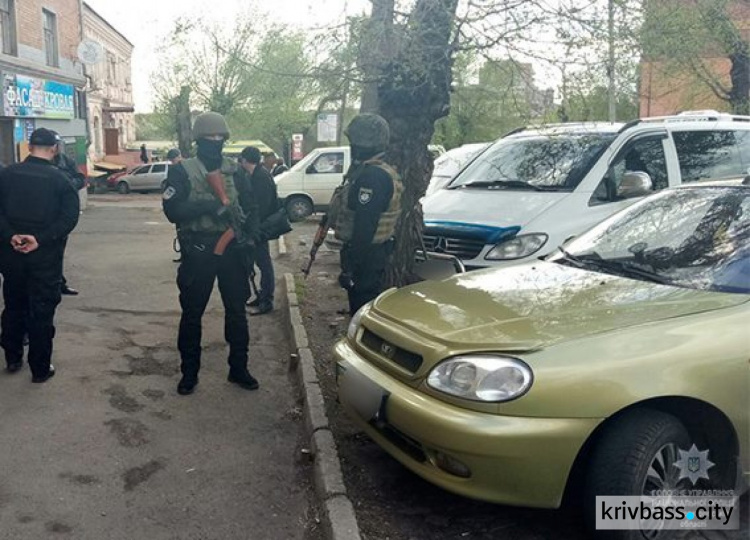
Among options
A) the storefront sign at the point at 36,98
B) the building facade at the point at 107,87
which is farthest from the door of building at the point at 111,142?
the storefront sign at the point at 36,98

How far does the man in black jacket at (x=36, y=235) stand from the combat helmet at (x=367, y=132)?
207 centimetres

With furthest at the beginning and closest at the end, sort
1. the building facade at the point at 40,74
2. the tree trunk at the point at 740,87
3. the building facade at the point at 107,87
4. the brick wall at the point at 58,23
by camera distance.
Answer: the building facade at the point at 107,87 < the brick wall at the point at 58,23 < the building facade at the point at 40,74 < the tree trunk at the point at 740,87

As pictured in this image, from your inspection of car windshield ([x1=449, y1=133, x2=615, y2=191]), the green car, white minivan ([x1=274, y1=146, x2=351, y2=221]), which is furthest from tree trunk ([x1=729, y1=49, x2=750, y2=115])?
the green car

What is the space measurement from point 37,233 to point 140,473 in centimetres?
211

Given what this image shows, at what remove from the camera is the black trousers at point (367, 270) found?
5.00 m

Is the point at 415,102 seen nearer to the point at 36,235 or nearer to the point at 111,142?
the point at 36,235

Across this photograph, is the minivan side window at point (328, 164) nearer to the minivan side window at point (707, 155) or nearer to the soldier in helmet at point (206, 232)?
the minivan side window at point (707, 155)

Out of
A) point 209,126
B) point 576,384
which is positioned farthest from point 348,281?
point 576,384

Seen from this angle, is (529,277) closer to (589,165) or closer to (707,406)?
(707,406)

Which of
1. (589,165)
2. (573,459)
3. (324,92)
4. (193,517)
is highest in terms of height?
(324,92)

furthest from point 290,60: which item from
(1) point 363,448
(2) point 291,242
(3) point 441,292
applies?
(2) point 291,242

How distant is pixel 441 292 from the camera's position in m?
3.94

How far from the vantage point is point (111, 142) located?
121ft

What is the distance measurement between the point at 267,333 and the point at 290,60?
2.58 metres
